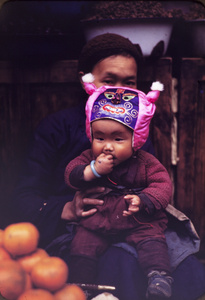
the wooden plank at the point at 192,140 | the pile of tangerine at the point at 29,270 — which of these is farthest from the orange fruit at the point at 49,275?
the wooden plank at the point at 192,140

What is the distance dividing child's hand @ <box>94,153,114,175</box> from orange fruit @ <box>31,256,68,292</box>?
0.38 metres

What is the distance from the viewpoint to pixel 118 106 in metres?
1.27

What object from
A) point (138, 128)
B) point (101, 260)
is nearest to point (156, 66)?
point (138, 128)

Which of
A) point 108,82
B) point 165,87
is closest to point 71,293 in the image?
point 108,82

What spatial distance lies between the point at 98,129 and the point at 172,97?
54 cm

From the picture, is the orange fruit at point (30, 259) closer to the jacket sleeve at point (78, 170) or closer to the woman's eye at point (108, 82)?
the jacket sleeve at point (78, 170)

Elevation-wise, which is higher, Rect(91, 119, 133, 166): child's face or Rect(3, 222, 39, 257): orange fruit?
Rect(91, 119, 133, 166): child's face

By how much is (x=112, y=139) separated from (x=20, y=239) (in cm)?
52

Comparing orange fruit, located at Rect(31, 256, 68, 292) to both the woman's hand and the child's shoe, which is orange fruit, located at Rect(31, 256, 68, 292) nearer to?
the woman's hand

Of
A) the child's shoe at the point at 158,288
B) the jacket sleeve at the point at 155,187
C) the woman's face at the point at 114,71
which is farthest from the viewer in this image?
the woman's face at the point at 114,71

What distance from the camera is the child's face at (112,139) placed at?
1.26 metres

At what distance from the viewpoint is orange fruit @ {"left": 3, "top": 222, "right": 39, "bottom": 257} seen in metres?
1.33

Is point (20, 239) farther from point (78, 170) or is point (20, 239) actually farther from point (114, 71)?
point (114, 71)

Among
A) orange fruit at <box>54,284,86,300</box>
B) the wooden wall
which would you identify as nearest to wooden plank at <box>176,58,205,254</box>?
the wooden wall
